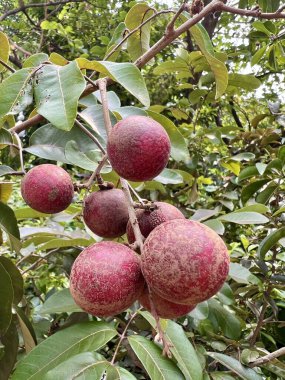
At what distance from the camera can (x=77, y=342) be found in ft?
2.60

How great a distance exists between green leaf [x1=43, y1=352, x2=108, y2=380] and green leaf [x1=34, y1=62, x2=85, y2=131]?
0.35 m

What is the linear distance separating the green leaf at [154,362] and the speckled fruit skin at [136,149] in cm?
28

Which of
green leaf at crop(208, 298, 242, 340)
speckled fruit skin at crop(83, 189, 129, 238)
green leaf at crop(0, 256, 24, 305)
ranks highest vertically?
speckled fruit skin at crop(83, 189, 129, 238)

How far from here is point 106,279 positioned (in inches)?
24.0

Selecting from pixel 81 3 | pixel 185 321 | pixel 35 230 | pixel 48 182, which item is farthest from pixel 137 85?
pixel 81 3

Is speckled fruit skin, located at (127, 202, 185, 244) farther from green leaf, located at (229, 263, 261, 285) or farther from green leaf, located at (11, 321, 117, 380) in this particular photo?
green leaf, located at (229, 263, 261, 285)

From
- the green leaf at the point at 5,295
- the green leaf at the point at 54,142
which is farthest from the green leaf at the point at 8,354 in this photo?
the green leaf at the point at 54,142

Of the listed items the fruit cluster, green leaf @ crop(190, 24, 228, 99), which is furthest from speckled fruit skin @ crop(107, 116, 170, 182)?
green leaf @ crop(190, 24, 228, 99)

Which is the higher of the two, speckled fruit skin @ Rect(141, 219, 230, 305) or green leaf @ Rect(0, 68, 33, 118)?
green leaf @ Rect(0, 68, 33, 118)

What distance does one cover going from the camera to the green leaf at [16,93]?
2.26ft

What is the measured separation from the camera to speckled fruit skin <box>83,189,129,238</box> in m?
0.80

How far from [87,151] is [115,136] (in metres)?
0.31

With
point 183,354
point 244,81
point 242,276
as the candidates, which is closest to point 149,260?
point 183,354

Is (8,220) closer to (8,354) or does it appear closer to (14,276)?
(14,276)
